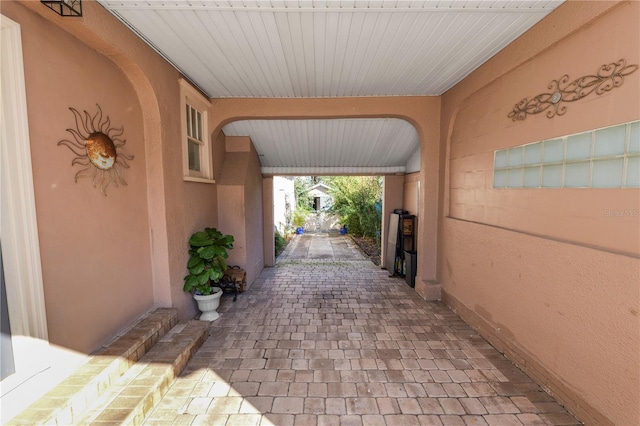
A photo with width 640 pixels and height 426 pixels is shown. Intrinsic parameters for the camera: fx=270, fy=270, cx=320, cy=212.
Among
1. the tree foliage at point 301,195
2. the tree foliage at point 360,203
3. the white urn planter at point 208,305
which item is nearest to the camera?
the white urn planter at point 208,305

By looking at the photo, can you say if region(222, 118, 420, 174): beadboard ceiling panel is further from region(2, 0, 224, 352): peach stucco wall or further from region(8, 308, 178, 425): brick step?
region(8, 308, 178, 425): brick step

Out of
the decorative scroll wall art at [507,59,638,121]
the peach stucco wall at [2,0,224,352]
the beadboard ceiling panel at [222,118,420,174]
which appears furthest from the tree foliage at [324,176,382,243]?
the peach stucco wall at [2,0,224,352]

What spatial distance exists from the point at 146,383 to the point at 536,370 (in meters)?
3.38

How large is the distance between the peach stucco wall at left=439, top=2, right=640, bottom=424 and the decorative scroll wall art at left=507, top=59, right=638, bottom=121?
47mm

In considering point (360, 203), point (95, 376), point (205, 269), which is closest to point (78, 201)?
Result: point (95, 376)

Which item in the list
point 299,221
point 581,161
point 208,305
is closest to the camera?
point 581,161

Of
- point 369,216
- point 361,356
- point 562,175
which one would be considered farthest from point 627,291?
point 369,216

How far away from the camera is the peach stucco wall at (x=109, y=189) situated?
74.7 inches

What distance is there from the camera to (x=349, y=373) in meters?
2.61

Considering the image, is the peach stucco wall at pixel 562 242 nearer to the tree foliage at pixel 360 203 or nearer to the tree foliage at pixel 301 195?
the tree foliage at pixel 360 203

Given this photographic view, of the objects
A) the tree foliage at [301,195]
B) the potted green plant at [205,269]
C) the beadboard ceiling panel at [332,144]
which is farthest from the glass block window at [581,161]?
the tree foliage at [301,195]

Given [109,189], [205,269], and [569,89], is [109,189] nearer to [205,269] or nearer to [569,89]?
[205,269]

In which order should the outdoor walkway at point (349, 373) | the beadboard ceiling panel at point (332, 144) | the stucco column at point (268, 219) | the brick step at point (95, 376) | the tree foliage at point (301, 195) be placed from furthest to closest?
the tree foliage at point (301, 195), the stucco column at point (268, 219), the beadboard ceiling panel at point (332, 144), the outdoor walkway at point (349, 373), the brick step at point (95, 376)

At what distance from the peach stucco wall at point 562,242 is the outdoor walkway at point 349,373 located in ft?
1.23
